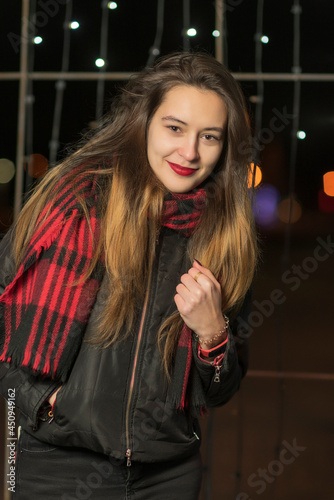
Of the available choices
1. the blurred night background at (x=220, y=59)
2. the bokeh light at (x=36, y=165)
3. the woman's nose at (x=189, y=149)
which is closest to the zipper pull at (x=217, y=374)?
the woman's nose at (x=189, y=149)

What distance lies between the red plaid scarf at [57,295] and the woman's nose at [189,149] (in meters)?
0.21

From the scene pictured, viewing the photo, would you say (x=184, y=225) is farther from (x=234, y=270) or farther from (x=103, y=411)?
(x=103, y=411)

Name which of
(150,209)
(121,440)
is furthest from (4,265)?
(121,440)

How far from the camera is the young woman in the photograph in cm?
131

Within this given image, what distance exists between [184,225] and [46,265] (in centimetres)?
32

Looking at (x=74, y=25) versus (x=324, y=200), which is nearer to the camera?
(x=74, y=25)

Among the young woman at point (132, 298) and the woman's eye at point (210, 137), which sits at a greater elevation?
the woman's eye at point (210, 137)

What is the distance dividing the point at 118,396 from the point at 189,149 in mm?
524

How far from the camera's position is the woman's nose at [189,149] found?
138 centimetres

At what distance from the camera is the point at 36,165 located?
301 centimetres

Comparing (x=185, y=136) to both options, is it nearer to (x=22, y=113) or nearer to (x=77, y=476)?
(x=77, y=476)

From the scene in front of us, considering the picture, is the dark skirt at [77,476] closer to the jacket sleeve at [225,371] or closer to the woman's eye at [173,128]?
the jacket sleeve at [225,371]

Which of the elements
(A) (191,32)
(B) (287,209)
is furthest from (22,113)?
(B) (287,209)

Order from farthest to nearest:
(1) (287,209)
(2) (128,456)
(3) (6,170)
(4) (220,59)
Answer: (1) (287,209) < (3) (6,170) < (4) (220,59) < (2) (128,456)
